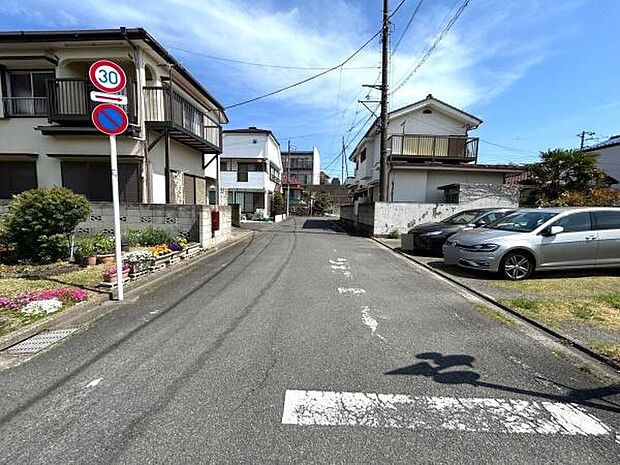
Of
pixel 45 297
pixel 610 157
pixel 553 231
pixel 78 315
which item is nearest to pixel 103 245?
pixel 45 297

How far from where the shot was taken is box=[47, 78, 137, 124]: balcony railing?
1003 cm

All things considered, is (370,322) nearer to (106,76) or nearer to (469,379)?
(469,379)

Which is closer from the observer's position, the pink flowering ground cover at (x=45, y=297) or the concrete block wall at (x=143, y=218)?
the pink flowering ground cover at (x=45, y=297)

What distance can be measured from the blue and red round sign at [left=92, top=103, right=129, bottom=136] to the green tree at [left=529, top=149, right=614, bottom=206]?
15.7m

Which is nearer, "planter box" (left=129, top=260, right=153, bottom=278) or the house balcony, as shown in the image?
"planter box" (left=129, top=260, right=153, bottom=278)

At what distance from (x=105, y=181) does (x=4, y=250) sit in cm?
404

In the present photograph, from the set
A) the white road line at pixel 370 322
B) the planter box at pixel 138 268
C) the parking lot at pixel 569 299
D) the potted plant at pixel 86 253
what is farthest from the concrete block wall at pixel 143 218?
the parking lot at pixel 569 299

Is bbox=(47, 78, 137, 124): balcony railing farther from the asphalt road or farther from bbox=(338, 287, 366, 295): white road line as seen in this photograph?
Answer: bbox=(338, 287, 366, 295): white road line

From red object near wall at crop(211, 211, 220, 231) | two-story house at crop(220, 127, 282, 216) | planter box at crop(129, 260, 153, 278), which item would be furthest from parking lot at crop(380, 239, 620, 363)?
two-story house at crop(220, 127, 282, 216)

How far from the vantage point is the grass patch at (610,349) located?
339cm

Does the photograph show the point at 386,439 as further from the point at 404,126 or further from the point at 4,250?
the point at 404,126

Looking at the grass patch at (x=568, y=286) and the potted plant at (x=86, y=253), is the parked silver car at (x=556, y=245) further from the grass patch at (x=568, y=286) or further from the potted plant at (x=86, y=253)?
the potted plant at (x=86, y=253)

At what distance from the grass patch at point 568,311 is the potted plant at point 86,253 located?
26.2 ft

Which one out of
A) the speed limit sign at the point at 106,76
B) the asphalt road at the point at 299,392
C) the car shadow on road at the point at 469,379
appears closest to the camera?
the asphalt road at the point at 299,392
